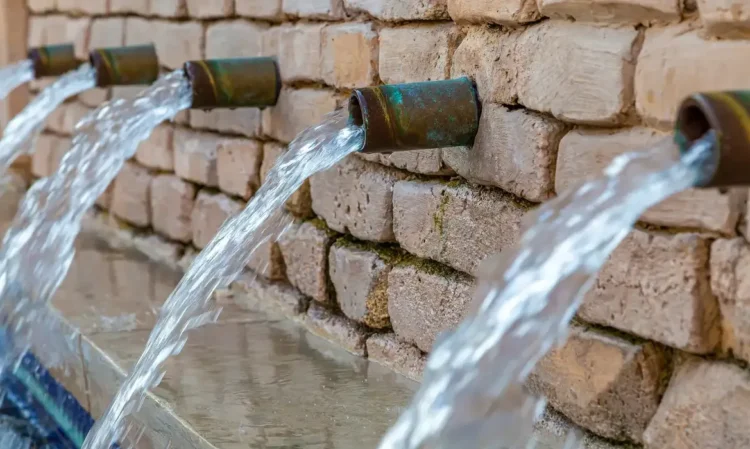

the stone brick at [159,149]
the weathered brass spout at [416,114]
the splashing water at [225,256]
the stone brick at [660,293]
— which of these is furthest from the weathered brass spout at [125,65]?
the stone brick at [660,293]

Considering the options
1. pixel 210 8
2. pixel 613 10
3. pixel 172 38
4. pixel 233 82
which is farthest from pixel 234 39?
pixel 613 10

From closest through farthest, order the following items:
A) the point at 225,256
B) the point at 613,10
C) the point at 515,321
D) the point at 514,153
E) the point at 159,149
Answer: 1. the point at 515,321
2. the point at 613,10
3. the point at 514,153
4. the point at 225,256
5. the point at 159,149

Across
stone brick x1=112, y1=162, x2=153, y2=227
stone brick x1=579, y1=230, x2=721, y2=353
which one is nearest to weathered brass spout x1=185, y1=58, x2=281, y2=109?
stone brick x1=112, y1=162, x2=153, y2=227

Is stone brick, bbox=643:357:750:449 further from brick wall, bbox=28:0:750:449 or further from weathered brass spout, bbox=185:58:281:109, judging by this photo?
weathered brass spout, bbox=185:58:281:109

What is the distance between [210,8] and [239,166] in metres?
0.62

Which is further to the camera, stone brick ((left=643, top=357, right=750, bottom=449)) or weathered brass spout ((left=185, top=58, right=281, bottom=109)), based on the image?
weathered brass spout ((left=185, top=58, right=281, bottom=109))

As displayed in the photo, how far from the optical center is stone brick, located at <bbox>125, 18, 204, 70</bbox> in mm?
4238

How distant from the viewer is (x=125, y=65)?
169 inches

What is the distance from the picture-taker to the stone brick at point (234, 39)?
381cm

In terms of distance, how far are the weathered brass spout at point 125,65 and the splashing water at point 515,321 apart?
2701 millimetres

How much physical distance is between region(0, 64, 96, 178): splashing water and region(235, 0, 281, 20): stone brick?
822 millimetres

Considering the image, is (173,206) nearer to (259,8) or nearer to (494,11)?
(259,8)

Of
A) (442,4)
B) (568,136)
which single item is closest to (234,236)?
(442,4)

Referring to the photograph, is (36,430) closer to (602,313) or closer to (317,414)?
(317,414)
